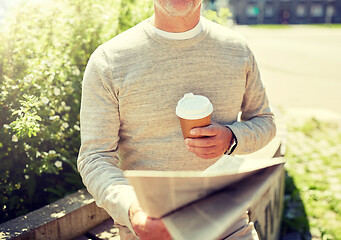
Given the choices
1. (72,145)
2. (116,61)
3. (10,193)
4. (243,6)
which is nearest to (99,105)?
(116,61)

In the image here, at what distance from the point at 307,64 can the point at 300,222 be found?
34.0 feet

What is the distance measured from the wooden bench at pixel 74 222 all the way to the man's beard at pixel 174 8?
1240 mm

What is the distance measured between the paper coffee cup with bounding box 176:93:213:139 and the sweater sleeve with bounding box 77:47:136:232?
1.16 feet

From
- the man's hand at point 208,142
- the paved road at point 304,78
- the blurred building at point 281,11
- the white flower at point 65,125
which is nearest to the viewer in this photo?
the man's hand at point 208,142

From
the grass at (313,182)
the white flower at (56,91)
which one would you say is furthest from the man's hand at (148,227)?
the grass at (313,182)

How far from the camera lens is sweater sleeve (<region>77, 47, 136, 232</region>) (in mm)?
1507

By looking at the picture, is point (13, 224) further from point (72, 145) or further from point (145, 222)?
point (145, 222)

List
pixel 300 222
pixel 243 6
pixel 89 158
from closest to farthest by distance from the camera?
1. pixel 89 158
2. pixel 300 222
3. pixel 243 6

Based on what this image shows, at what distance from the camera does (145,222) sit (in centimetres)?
121

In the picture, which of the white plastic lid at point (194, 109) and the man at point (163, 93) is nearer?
the white plastic lid at point (194, 109)

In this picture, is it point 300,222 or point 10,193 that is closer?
point 10,193

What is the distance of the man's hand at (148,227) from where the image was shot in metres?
1.17

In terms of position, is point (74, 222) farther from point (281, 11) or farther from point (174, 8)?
point (281, 11)

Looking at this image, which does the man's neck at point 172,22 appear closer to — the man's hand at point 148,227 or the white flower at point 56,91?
the man's hand at point 148,227
